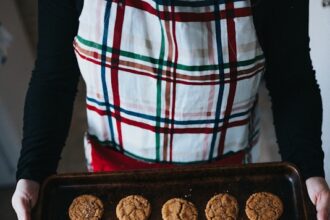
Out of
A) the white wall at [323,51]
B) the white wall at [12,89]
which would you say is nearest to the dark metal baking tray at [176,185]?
the white wall at [323,51]

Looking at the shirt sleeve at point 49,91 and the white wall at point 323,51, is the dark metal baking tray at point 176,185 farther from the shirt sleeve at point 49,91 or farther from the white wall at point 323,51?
the white wall at point 323,51

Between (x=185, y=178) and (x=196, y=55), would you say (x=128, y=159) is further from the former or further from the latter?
(x=196, y=55)

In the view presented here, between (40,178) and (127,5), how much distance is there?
406 mm

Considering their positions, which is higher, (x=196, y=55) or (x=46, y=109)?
(x=196, y=55)

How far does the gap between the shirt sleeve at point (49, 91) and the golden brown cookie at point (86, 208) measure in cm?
9

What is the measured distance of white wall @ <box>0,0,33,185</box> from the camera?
1458mm

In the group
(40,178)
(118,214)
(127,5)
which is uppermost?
(127,5)

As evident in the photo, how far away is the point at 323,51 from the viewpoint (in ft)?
3.79

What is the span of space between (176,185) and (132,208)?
0.11 meters

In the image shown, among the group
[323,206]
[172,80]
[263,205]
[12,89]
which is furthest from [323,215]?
[12,89]

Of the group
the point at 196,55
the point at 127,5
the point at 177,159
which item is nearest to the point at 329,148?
the point at 177,159

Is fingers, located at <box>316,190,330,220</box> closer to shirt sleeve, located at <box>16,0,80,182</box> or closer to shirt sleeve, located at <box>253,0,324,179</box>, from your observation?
shirt sleeve, located at <box>253,0,324,179</box>

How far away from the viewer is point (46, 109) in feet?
2.80

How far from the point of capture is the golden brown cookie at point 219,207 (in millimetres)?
871
